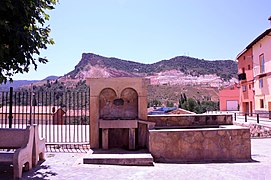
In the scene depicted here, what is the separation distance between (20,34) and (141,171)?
3.74 meters

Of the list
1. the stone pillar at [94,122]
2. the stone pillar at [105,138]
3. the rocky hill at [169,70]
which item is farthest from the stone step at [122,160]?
the rocky hill at [169,70]

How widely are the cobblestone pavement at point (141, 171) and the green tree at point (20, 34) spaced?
82.8 inches

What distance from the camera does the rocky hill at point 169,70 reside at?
228ft

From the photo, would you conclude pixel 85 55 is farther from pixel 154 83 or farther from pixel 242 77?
pixel 242 77

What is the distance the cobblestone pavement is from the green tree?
2.10 meters

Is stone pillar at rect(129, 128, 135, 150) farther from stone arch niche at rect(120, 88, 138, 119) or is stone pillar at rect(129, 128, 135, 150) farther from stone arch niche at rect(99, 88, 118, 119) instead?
stone arch niche at rect(99, 88, 118, 119)

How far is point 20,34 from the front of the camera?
517 cm

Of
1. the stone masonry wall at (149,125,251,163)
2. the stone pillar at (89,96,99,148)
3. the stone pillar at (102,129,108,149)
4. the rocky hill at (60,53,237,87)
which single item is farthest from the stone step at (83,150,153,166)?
the rocky hill at (60,53,237,87)

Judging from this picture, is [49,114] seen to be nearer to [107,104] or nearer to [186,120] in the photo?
[107,104]

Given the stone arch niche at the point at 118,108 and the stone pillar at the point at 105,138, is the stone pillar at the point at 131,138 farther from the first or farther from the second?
the stone pillar at the point at 105,138

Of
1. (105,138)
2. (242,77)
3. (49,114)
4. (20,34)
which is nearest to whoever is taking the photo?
(20,34)

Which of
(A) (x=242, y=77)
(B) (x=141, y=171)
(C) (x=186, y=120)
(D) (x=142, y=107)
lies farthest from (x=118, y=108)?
(A) (x=242, y=77)

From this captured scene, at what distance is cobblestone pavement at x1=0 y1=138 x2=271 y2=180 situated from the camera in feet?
19.1

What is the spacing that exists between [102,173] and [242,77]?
3268 centimetres
